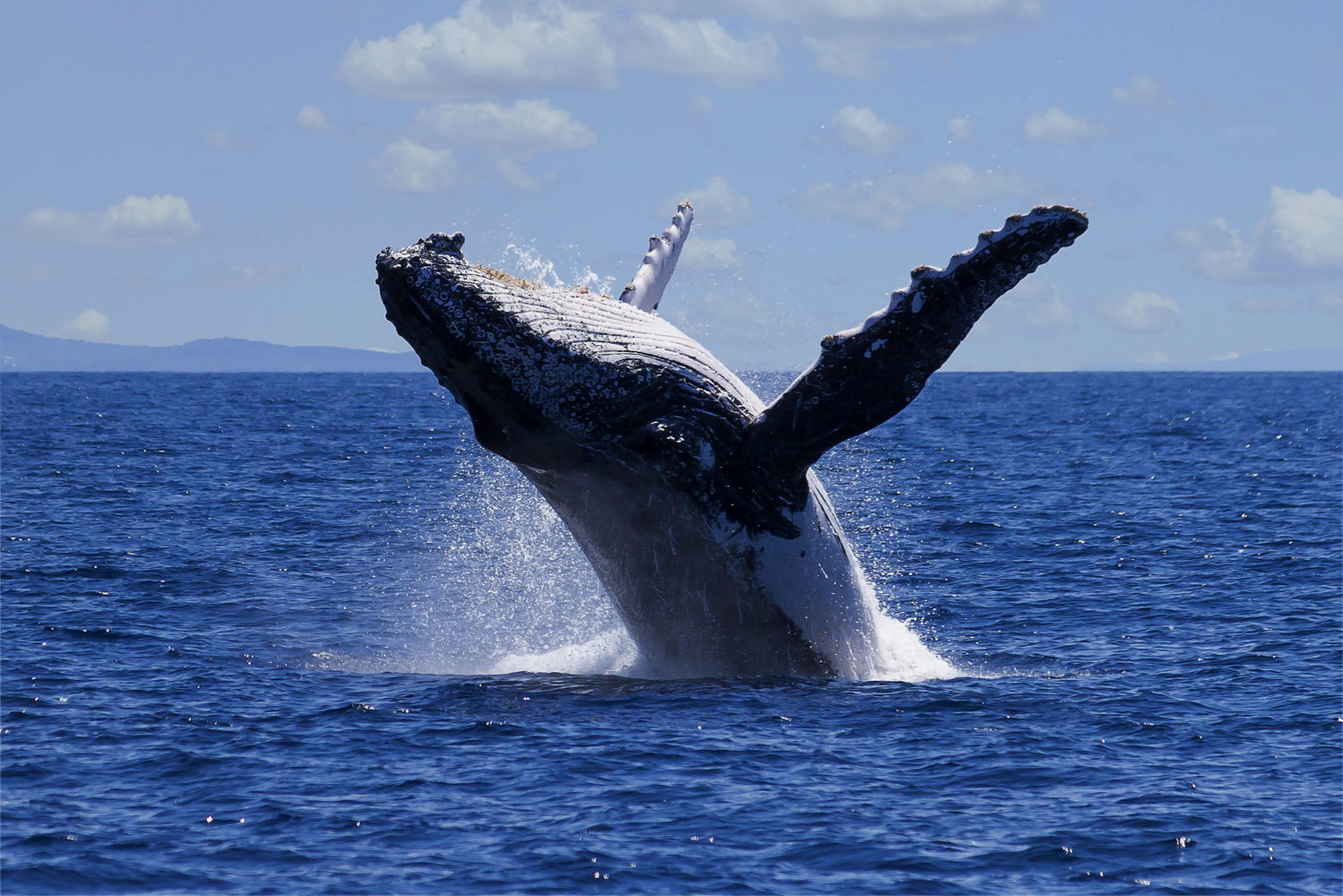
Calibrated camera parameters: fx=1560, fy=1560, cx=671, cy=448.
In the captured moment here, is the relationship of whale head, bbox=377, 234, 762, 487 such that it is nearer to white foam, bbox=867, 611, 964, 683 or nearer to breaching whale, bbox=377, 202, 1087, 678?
breaching whale, bbox=377, 202, 1087, 678

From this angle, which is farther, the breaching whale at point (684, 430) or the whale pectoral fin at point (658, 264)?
the whale pectoral fin at point (658, 264)

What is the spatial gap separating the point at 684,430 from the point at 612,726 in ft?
7.54

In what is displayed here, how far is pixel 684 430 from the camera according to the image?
11797 mm

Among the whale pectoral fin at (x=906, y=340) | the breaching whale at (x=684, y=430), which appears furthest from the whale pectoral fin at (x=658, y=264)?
the whale pectoral fin at (x=906, y=340)

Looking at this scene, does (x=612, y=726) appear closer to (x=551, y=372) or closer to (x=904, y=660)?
(x=551, y=372)

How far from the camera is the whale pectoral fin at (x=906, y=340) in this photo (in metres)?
10.2

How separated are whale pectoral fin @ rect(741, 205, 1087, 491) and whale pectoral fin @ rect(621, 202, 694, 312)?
2.59 metres

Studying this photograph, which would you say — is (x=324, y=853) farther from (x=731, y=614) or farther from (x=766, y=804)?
(x=731, y=614)

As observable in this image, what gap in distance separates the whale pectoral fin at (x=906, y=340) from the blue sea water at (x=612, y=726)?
7.57ft

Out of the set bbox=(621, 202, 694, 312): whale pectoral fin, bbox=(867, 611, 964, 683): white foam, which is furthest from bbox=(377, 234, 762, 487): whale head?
bbox=(867, 611, 964, 683): white foam

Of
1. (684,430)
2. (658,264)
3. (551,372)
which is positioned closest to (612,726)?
(684,430)

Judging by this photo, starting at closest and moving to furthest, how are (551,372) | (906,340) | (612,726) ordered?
(906,340), (551,372), (612,726)

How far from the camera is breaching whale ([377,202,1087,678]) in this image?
1087 cm

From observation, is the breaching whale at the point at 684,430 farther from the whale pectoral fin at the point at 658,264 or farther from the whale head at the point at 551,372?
the whale pectoral fin at the point at 658,264
